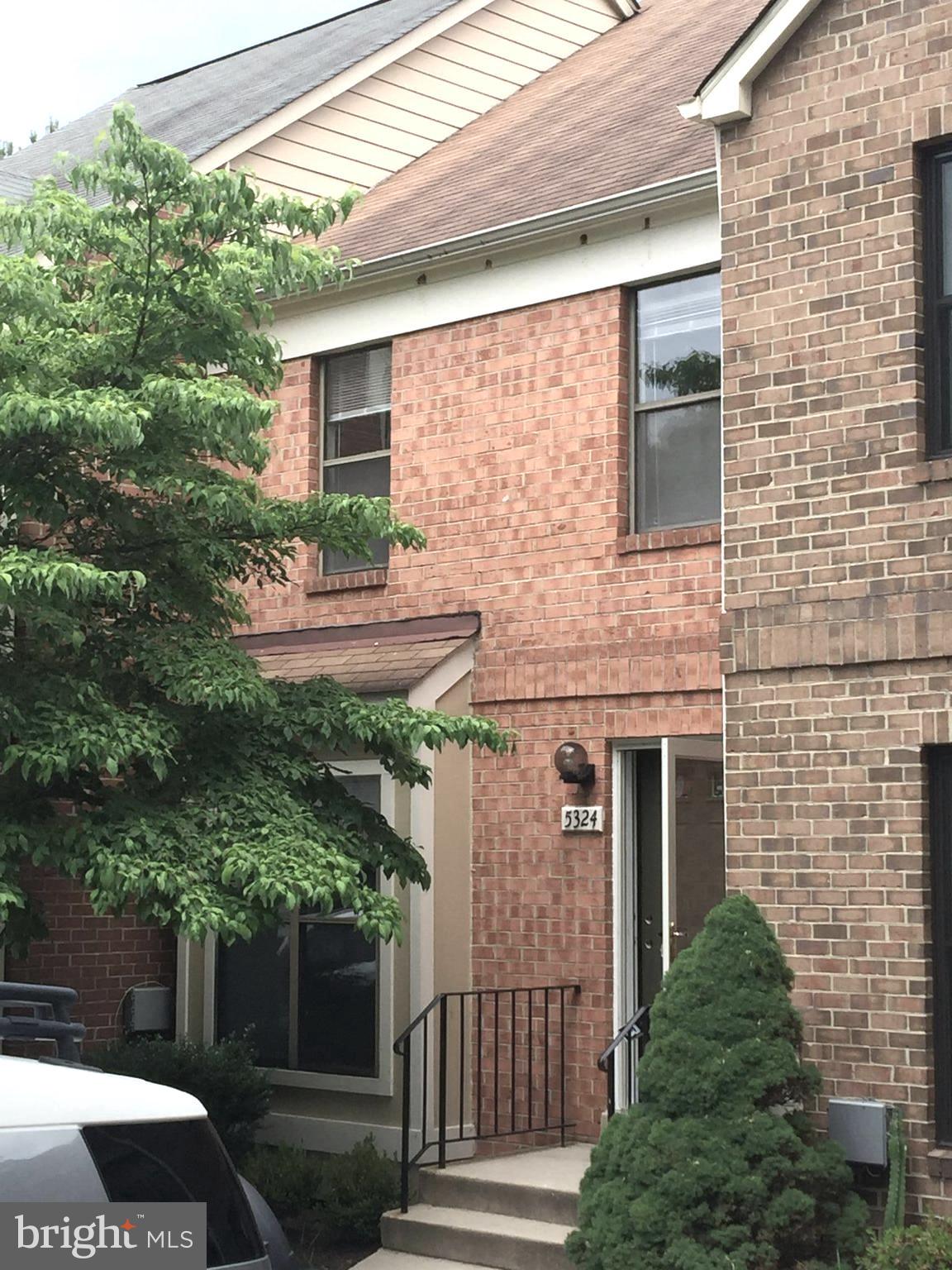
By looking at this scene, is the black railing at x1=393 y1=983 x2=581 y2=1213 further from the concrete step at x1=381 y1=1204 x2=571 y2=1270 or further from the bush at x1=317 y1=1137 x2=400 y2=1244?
the concrete step at x1=381 y1=1204 x2=571 y2=1270

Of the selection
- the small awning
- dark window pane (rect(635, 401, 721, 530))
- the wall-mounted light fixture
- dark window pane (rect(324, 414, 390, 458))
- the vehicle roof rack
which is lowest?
the vehicle roof rack

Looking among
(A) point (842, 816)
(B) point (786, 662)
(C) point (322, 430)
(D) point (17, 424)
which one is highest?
(C) point (322, 430)

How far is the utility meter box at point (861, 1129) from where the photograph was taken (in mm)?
7895

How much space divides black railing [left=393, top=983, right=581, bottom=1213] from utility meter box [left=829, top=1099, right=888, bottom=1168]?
319cm

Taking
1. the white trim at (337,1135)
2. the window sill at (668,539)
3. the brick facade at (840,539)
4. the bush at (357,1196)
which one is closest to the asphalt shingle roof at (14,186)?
the window sill at (668,539)

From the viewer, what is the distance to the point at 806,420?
8.63 metres

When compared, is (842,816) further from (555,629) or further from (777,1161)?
(555,629)

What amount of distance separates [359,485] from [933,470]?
607 cm

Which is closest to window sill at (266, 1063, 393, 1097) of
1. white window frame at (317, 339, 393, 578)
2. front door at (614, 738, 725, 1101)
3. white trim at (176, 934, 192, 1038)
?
white trim at (176, 934, 192, 1038)

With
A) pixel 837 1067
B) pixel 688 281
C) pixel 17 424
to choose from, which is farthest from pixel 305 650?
pixel 837 1067

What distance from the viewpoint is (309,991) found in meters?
12.5

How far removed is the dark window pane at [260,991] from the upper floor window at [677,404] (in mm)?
4059

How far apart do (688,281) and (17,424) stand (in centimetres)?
488

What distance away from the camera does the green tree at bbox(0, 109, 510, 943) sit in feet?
27.8
